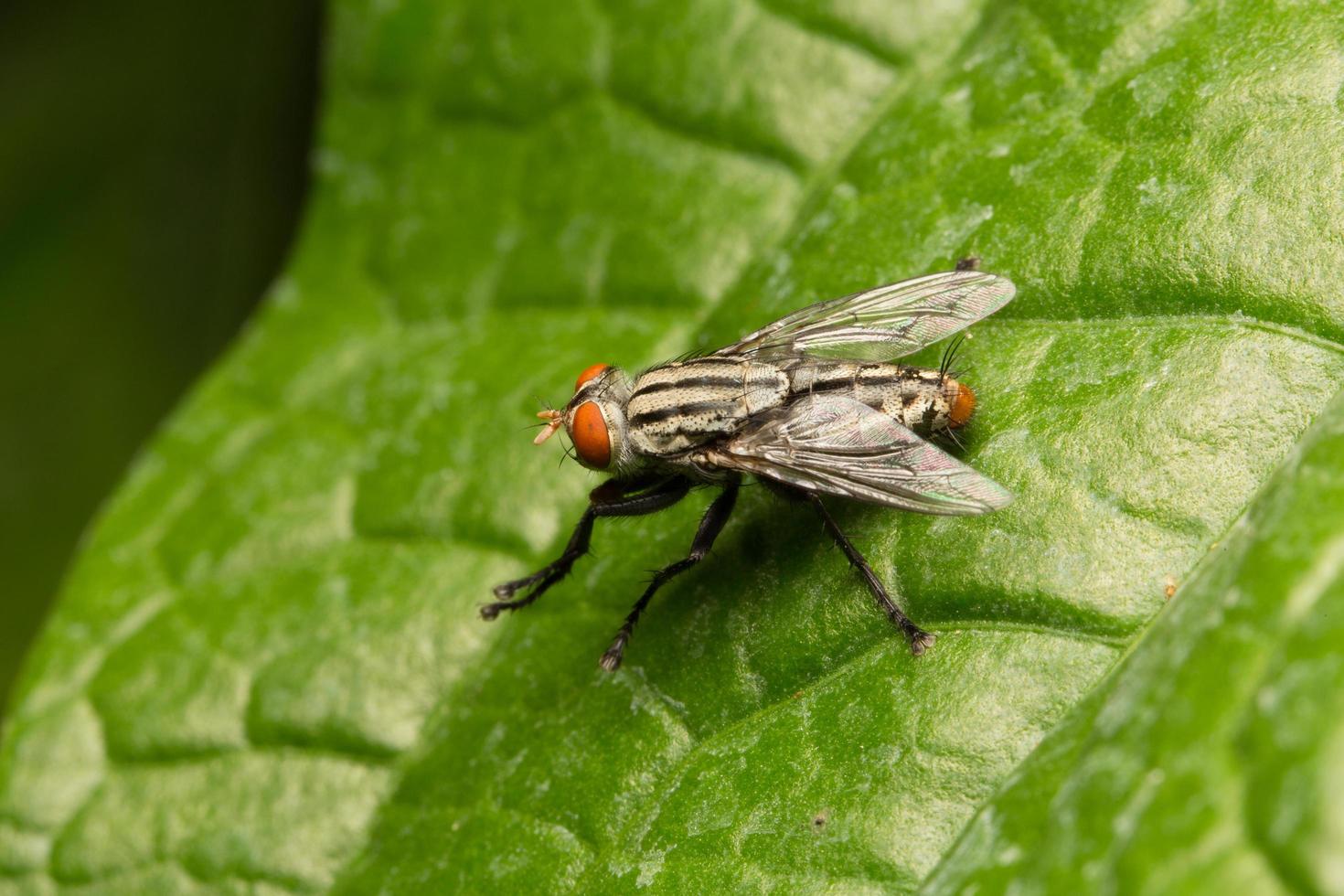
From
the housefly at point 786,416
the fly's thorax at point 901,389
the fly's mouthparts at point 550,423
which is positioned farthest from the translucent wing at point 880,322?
the fly's mouthparts at point 550,423

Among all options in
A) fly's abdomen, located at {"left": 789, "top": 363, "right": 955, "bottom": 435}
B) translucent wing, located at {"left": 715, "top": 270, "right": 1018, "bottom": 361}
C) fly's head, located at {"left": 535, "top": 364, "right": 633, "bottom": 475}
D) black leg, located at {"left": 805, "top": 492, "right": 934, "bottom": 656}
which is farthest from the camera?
fly's head, located at {"left": 535, "top": 364, "right": 633, "bottom": 475}

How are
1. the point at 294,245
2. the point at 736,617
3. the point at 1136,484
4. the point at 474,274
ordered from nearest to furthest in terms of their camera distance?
1. the point at 1136,484
2. the point at 736,617
3. the point at 474,274
4. the point at 294,245

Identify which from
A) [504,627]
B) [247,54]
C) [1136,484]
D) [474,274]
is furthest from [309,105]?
[1136,484]

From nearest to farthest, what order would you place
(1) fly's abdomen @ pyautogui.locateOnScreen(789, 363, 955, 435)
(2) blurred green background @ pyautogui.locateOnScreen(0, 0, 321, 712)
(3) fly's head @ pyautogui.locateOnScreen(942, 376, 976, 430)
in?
(3) fly's head @ pyautogui.locateOnScreen(942, 376, 976, 430) → (1) fly's abdomen @ pyautogui.locateOnScreen(789, 363, 955, 435) → (2) blurred green background @ pyautogui.locateOnScreen(0, 0, 321, 712)

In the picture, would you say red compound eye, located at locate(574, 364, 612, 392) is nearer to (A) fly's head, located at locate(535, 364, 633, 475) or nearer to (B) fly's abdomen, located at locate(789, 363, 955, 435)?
(A) fly's head, located at locate(535, 364, 633, 475)

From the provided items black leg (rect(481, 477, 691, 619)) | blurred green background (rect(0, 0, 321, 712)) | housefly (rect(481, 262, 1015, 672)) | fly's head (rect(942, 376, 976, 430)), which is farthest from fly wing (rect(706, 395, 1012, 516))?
blurred green background (rect(0, 0, 321, 712))

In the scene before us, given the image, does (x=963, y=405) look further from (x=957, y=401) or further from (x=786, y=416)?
(x=786, y=416)

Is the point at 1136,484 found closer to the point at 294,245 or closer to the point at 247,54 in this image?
the point at 294,245
